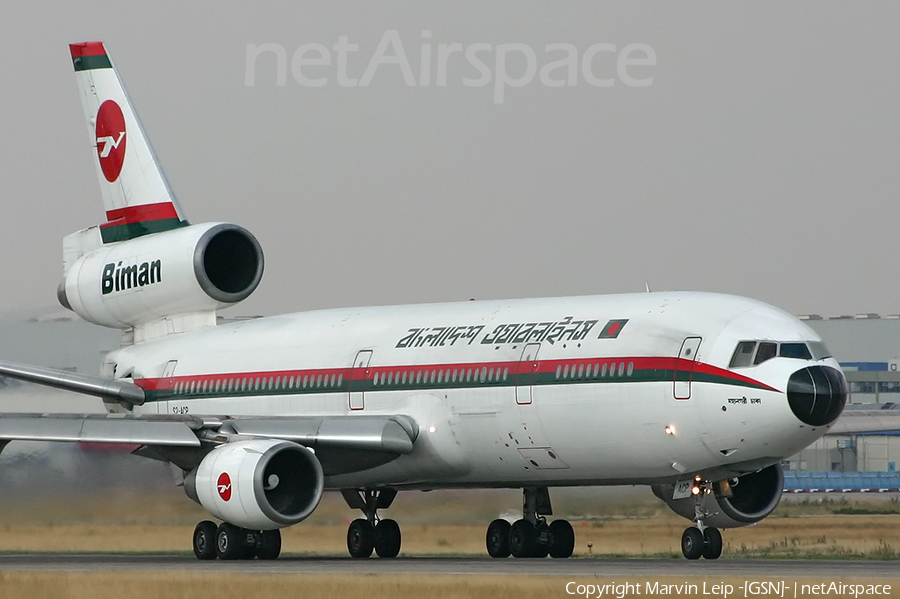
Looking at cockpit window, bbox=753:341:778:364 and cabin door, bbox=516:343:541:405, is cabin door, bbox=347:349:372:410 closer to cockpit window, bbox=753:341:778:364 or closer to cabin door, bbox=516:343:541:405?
cabin door, bbox=516:343:541:405

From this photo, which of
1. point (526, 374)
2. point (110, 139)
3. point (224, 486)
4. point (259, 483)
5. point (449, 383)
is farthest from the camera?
point (110, 139)

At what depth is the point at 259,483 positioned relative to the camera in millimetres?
24734

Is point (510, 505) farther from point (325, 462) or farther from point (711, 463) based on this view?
point (711, 463)

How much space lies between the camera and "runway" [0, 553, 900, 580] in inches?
817

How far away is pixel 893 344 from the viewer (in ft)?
293

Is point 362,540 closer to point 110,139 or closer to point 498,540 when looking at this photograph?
point 498,540

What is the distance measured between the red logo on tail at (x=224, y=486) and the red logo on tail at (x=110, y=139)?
35.6 ft

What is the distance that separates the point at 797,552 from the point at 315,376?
9411 millimetres

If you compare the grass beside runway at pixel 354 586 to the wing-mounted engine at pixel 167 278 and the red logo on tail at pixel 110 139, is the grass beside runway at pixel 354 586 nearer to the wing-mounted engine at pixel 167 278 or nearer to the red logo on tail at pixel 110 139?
the wing-mounted engine at pixel 167 278

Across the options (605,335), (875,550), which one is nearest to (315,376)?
(605,335)

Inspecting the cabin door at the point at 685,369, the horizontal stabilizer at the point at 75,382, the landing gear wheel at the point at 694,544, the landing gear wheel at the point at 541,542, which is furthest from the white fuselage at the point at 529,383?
the landing gear wheel at the point at 541,542

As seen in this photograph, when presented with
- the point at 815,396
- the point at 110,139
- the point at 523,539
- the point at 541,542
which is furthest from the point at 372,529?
the point at 110,139

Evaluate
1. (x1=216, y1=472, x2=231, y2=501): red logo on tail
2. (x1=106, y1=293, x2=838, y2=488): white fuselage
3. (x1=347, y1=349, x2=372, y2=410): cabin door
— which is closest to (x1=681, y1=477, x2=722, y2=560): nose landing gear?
(x1=106, y1=293, x2=838, y2=488): white fuselage

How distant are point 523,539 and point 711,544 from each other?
202 inches
